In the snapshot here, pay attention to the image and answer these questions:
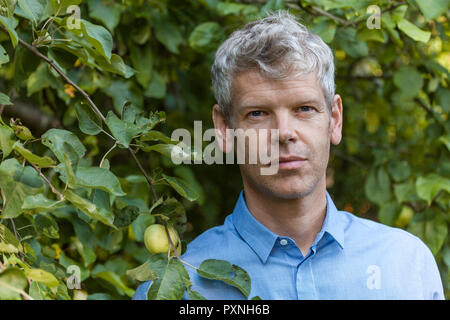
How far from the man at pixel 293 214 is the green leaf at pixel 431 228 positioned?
0.57 m

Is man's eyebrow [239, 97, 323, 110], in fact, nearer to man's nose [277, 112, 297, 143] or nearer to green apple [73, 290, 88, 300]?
man's nose [277, 112, 297, 143]

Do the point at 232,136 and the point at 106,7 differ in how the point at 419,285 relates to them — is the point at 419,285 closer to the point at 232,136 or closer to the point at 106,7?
the point at 232,136

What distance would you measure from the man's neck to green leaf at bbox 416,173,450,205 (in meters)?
0.63

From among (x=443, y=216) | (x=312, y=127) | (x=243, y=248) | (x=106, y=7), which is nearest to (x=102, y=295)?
(x=243, y=248)

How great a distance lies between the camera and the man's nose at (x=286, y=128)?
1.22 metres

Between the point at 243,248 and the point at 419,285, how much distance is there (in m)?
0.41

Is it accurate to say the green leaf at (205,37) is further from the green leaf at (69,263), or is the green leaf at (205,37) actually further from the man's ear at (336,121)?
the green leaf at (69,263)

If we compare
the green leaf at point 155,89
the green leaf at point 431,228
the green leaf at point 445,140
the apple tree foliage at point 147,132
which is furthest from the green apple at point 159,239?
the green leaf at point 445,140

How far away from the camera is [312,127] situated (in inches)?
49.9

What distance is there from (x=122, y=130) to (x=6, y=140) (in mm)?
222

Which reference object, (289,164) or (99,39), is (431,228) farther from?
(99,39)

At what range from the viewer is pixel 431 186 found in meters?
1.85

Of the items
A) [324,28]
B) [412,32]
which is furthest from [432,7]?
[324,28]
